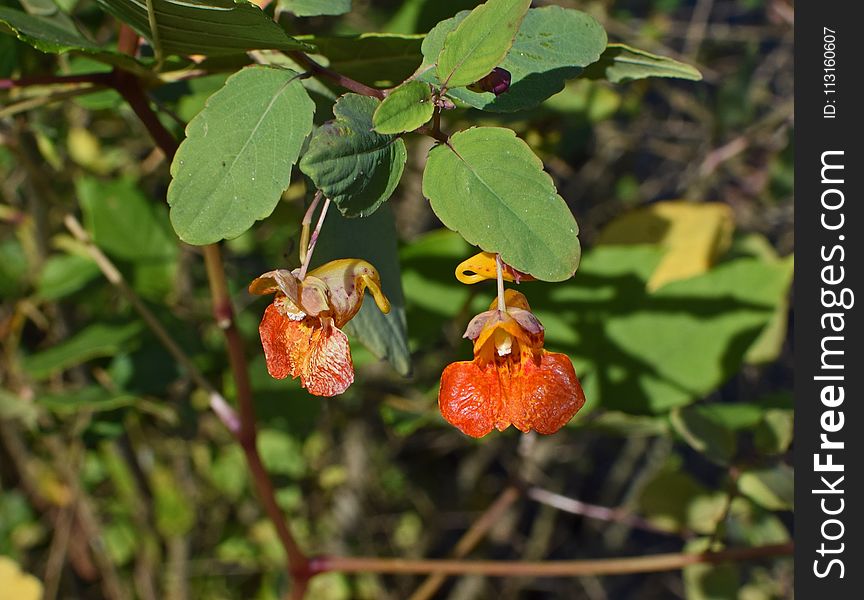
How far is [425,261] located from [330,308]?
60 centimetres

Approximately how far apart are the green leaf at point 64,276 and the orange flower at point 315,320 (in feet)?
2.69

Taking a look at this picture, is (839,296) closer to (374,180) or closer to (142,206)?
(374,180)

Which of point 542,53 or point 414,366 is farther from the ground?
point 542,53

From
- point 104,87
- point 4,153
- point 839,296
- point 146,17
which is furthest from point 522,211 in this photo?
point 4,153

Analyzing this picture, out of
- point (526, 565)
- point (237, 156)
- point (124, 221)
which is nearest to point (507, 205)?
point (237, 156)

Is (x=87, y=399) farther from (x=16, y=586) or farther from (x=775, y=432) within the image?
(x=775, y=432)

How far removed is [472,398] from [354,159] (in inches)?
8.2

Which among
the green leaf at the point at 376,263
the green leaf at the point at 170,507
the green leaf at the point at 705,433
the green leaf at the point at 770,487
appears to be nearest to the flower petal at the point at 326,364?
the green leaf at the point at 376,263

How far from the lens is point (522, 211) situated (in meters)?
0.61

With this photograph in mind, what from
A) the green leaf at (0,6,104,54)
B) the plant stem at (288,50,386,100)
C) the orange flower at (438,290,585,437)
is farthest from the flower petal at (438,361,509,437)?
the green leaf at (0,6,104,54)

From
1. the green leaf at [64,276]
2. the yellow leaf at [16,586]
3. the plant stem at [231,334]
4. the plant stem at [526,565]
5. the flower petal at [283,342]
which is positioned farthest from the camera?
the yellow leaf at [16,586]

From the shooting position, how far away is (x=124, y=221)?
1439mm

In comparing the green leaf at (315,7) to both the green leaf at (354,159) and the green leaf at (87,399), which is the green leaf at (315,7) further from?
the green leaf at (87,399)

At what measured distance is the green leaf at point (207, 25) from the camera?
618mm
